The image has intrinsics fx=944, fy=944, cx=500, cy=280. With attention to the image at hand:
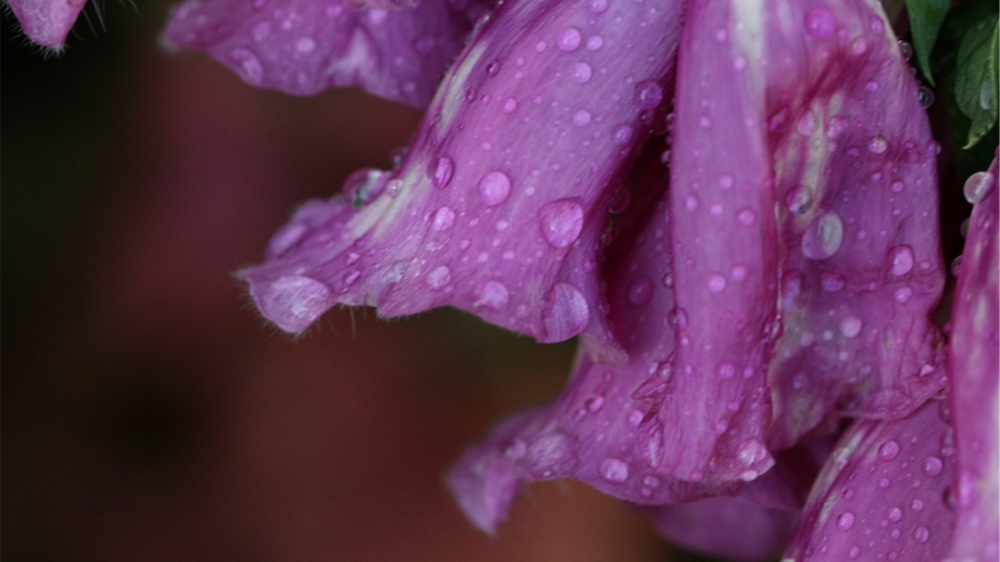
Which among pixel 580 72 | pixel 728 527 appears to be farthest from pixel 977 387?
pixel 728 527

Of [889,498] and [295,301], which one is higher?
[295,301]

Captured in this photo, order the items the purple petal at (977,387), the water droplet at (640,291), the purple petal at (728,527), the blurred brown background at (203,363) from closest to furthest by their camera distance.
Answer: the purple petal at (977,387) → the water droplet at (640,291) → the purple petal at (728,527) → the blurred brown background at (203,363)

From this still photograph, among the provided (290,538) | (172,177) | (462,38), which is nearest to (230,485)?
(290,538)

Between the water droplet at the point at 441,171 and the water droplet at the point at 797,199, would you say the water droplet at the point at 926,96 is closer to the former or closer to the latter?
the water droplet at the point at 797,199

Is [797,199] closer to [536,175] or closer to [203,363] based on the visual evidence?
[536,175]

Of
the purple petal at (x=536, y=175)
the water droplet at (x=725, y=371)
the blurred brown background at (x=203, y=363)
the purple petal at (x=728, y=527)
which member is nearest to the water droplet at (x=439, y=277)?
the purple petal at (x=536, y=175)

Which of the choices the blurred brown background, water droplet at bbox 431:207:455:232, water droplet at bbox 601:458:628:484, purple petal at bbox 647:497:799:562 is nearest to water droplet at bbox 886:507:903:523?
water droplet at bbox 601:458:628:484
